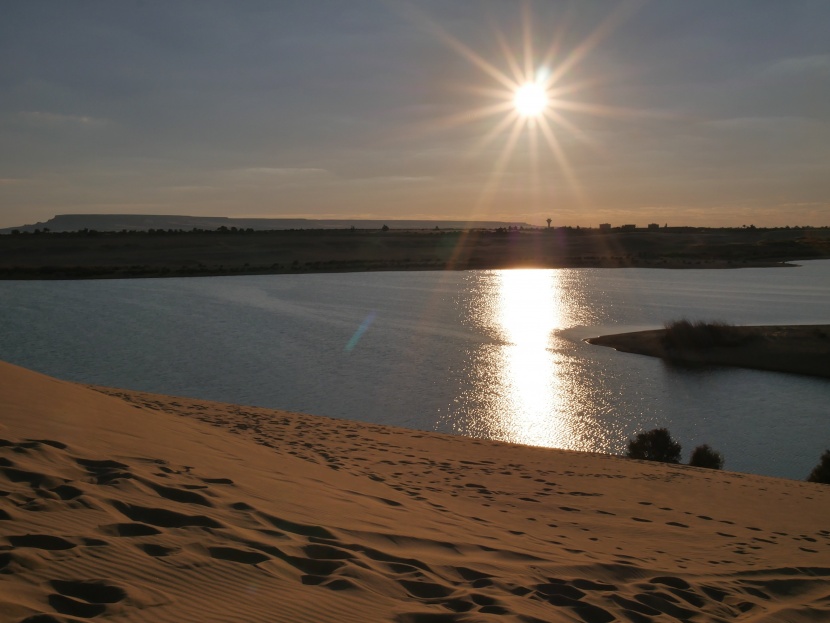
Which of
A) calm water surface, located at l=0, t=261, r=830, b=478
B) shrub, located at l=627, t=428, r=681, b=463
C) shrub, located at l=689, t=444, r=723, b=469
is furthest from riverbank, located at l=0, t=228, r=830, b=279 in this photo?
shrub, located at l=689, t=444, r=723, b=469

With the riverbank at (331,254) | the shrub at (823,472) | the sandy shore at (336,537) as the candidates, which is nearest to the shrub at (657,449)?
the shrub at (823,472)

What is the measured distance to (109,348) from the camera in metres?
27.2

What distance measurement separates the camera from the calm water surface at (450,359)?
691 inches

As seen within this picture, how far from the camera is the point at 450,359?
83.3 feet

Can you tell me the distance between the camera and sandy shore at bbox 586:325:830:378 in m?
25.6

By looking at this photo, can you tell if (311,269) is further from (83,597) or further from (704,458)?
(83,597)

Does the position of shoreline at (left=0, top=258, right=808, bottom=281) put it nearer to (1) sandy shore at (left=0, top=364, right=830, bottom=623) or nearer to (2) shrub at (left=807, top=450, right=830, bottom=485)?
(1) sandy shore at (left=0, top=364, right=830, bottom=623)

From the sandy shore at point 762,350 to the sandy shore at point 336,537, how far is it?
691 inches

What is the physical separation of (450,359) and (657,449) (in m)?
11.9

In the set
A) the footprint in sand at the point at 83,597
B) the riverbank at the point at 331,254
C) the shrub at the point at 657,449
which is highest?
the riverbank at the point at 331,254

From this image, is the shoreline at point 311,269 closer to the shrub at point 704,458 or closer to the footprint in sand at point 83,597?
the shrub at point 704,458

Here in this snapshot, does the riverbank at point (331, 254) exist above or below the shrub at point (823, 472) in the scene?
above

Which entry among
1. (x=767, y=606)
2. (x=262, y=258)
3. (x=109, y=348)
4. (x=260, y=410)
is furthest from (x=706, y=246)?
(x=767, y=606)

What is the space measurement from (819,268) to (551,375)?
63311 mm
